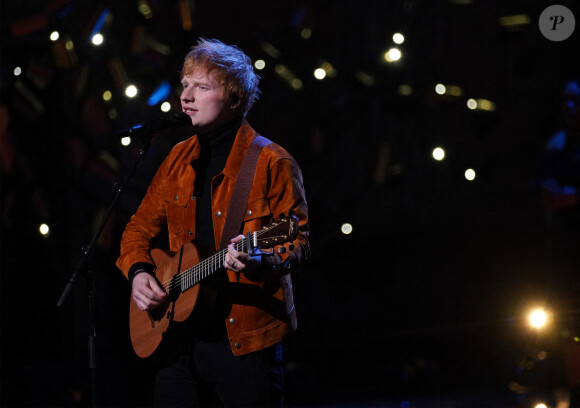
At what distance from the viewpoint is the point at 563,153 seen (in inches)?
165

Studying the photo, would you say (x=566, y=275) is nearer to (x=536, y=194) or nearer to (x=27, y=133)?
(x=536, y=194)

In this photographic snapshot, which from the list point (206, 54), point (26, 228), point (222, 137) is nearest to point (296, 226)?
point (222, 137)

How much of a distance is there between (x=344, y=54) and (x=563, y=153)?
5.22ft

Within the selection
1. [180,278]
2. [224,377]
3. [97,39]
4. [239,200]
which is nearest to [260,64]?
[97,39]

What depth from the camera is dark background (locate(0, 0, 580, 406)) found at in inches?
171

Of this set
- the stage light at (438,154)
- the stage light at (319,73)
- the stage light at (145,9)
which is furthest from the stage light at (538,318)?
the stage light at (145,9)

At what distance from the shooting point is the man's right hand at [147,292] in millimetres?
2508

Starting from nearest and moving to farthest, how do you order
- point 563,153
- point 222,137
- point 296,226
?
point 296,226 → point 222,137 → point 563,153

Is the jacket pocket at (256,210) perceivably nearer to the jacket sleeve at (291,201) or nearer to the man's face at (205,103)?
the jacket sleeve at (291,201)

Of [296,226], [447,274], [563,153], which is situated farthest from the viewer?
[447,274]

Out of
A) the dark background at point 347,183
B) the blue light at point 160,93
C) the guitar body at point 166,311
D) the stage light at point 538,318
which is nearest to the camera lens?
the guitar body at point 166,311

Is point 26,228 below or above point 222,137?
above

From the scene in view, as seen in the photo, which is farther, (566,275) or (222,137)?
(566,275)

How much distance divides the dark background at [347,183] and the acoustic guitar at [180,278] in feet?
6.28
